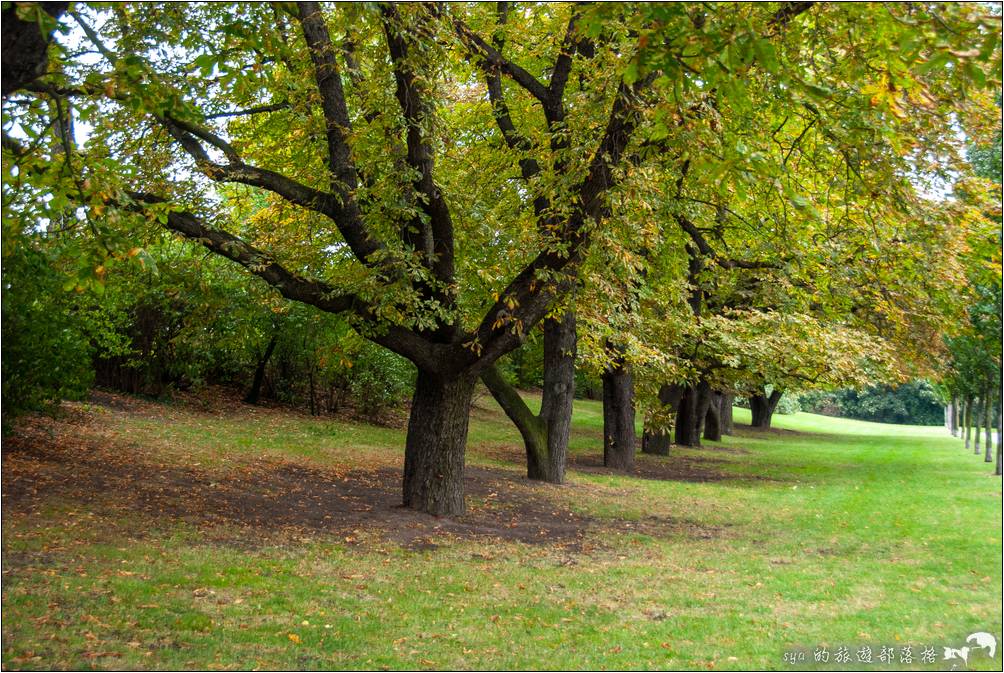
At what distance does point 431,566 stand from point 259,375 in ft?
52.8

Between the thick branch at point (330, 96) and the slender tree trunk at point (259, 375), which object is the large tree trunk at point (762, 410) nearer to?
the slender tree trunk at point (259, 375)

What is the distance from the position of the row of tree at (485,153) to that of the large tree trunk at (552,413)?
289mm

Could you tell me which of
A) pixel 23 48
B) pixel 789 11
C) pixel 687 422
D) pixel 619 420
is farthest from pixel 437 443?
pixel 687 422

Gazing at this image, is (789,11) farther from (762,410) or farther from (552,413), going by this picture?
(762,410)

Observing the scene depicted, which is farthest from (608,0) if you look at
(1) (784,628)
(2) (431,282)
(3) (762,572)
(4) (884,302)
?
(4) (884,302)

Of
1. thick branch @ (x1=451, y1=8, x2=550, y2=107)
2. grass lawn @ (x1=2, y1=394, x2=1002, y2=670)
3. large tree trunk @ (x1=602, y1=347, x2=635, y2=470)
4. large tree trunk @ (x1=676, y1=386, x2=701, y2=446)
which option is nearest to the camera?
grass lawn @ (x1=2, y1=394, x2=1002, y2=670)

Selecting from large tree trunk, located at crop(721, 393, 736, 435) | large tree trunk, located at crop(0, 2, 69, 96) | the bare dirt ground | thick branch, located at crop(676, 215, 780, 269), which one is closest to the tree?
the bare dirt ground

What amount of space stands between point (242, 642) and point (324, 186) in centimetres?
626

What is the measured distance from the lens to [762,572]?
31.3 ft

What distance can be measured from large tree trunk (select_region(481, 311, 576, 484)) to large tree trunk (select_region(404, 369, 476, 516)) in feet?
16.2

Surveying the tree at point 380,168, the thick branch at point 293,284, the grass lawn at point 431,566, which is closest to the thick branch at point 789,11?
the tree at point 380,168

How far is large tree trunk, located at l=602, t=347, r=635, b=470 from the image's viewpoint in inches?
806

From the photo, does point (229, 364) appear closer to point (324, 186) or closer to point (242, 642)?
point (324, 186)

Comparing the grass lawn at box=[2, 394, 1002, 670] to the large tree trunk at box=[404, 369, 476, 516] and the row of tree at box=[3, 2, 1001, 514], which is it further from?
the row of tree at box=[3, 2, 1001, 514]
